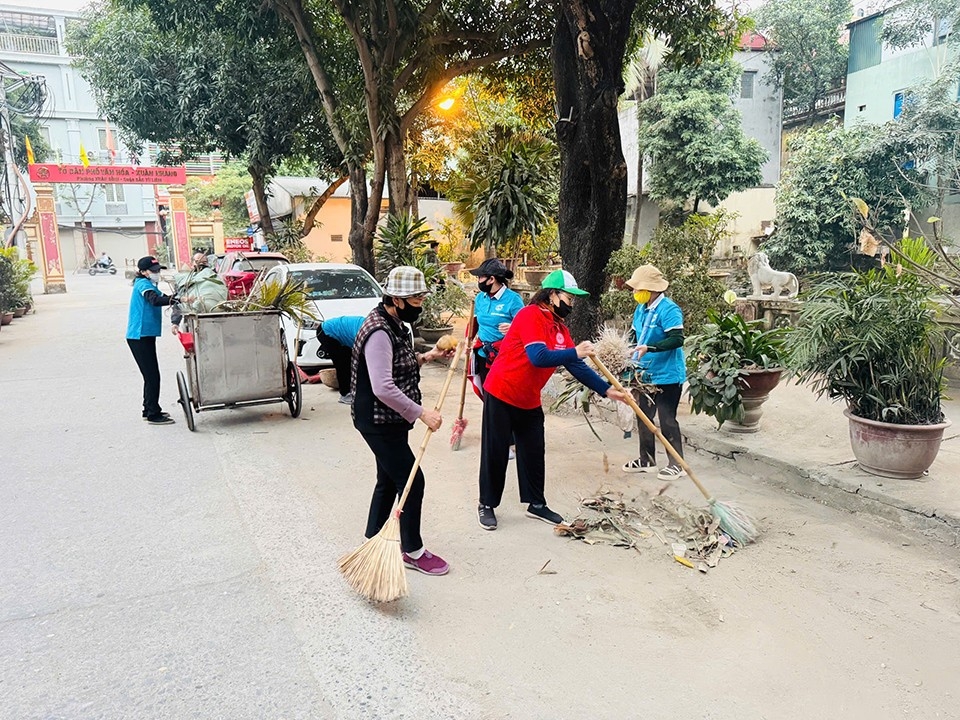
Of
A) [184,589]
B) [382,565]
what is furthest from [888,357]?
[184,589]

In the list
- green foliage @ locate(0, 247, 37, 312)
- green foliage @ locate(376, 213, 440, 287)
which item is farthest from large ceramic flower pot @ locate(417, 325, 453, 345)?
green foliage @ locate(0, 247, 37, 312)

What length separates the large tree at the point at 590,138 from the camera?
755cm

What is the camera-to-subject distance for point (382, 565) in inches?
136

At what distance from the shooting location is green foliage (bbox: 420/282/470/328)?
11.7 meters

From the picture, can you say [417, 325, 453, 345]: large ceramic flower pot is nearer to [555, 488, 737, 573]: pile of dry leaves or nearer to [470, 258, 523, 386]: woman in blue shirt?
[470, 258, 523, 386]: woman in blue shirt

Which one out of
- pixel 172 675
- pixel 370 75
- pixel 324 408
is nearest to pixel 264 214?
pixel 370 75

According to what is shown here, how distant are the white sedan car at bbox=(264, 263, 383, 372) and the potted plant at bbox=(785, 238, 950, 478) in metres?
5.98

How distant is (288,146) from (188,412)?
12.6 meters

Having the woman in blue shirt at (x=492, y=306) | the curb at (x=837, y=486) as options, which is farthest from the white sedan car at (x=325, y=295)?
the curb at (x=837, y=486)

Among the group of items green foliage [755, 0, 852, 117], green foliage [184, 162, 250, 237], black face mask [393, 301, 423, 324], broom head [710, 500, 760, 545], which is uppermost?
green foliage [755, 0, 852, 117]

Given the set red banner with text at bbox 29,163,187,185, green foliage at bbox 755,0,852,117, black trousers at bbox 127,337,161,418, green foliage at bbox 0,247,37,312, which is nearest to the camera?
black trousers at bbox 127,337,161,418

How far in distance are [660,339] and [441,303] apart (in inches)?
279

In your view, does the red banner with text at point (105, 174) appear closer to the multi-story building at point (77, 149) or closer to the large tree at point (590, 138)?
the multi-story building at point (77, 149)

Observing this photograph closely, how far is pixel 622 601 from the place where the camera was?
11.6 feet
